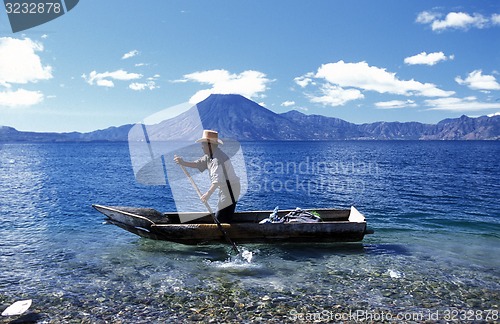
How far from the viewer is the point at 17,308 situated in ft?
32.9

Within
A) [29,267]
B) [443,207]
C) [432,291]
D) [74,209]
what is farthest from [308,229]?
[74,209]

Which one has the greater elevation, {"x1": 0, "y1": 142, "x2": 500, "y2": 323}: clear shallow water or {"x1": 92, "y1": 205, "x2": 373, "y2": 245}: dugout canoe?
A: {"x1": 92, "y1": 205, "x2": 373, "y2": 245}: dugout canoe

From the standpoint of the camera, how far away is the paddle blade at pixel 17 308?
978cm

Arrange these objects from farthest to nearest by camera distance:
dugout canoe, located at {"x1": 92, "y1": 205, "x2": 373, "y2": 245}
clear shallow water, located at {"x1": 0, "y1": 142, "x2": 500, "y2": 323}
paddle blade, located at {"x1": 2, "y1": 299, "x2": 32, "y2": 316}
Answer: dugout canoe, located at {"x1": 92, "y1": 205, "x2": 373, "y2": 245}
clear shallow water, located at {"x1": 0, "y1": 142, "x2": 500, "y2": 323}
paddle blade, located at {"x1": 2, "y1": 299, "x2": 32, "y2": 316}

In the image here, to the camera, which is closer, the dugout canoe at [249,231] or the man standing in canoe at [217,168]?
the man standing in canoe at [217,168]

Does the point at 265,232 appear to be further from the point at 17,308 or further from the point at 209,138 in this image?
the point at 17,308

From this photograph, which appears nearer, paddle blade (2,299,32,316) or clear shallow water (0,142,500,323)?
paddle blade (2,299,32,316)

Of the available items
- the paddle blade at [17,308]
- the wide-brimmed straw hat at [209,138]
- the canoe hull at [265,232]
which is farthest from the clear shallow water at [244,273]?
the wide-brimmed straw hat at [209,138]

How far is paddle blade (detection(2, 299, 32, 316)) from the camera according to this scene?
9.78 meters

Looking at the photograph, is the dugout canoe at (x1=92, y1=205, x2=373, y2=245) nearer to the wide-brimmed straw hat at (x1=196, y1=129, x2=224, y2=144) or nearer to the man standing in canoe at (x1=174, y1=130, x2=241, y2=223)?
the man standing in canoe at (x1=174, y1=130, x2=241, y2=223)

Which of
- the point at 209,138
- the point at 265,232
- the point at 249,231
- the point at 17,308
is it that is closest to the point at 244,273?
the point at 249,231

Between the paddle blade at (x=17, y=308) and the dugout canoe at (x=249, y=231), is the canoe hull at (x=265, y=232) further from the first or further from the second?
the paddle blade at (x=17, y=308)

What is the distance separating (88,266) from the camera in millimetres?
14039

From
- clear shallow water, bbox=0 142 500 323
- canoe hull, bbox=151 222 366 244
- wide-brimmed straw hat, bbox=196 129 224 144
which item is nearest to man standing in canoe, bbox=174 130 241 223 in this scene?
wide-brimmed straw hat, bbox=196 129 224 144
